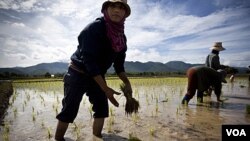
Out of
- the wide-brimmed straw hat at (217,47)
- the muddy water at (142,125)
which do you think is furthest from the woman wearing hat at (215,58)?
the muddy water at (142,125)

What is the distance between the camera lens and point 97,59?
2674 millimetres

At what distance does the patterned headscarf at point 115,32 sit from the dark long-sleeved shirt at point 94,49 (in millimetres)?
47

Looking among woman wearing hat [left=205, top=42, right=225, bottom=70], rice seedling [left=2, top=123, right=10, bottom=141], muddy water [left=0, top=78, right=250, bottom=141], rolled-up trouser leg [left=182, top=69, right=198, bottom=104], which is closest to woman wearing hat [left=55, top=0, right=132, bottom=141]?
muddy water [left=0, top=78, right=250, bottom=141]

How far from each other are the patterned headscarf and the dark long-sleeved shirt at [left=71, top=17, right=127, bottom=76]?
5 centimetres

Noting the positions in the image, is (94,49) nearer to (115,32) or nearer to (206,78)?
(115,32)

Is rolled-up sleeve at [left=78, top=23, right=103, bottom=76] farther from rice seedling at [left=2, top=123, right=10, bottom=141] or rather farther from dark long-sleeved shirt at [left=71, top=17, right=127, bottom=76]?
rice seedling at [left=2, top=123, right=10, bottom=141]

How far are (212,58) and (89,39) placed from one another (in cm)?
599

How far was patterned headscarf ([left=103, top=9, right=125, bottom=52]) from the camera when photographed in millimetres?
2711

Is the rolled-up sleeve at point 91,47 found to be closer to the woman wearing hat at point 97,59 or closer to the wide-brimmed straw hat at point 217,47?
the woman wearing hat at point 97,59

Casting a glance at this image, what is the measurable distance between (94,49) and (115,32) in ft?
1.19

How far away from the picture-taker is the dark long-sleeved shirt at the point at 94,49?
8.27 feet

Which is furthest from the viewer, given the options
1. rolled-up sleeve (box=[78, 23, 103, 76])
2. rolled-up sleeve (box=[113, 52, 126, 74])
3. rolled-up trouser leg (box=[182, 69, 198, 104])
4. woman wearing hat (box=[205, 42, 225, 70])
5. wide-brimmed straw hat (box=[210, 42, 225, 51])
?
wide-brimmed straw hat (box=[210, 42, 225, 51])

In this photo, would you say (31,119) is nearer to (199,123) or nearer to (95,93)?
(95,93)

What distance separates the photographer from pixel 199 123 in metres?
4.17
